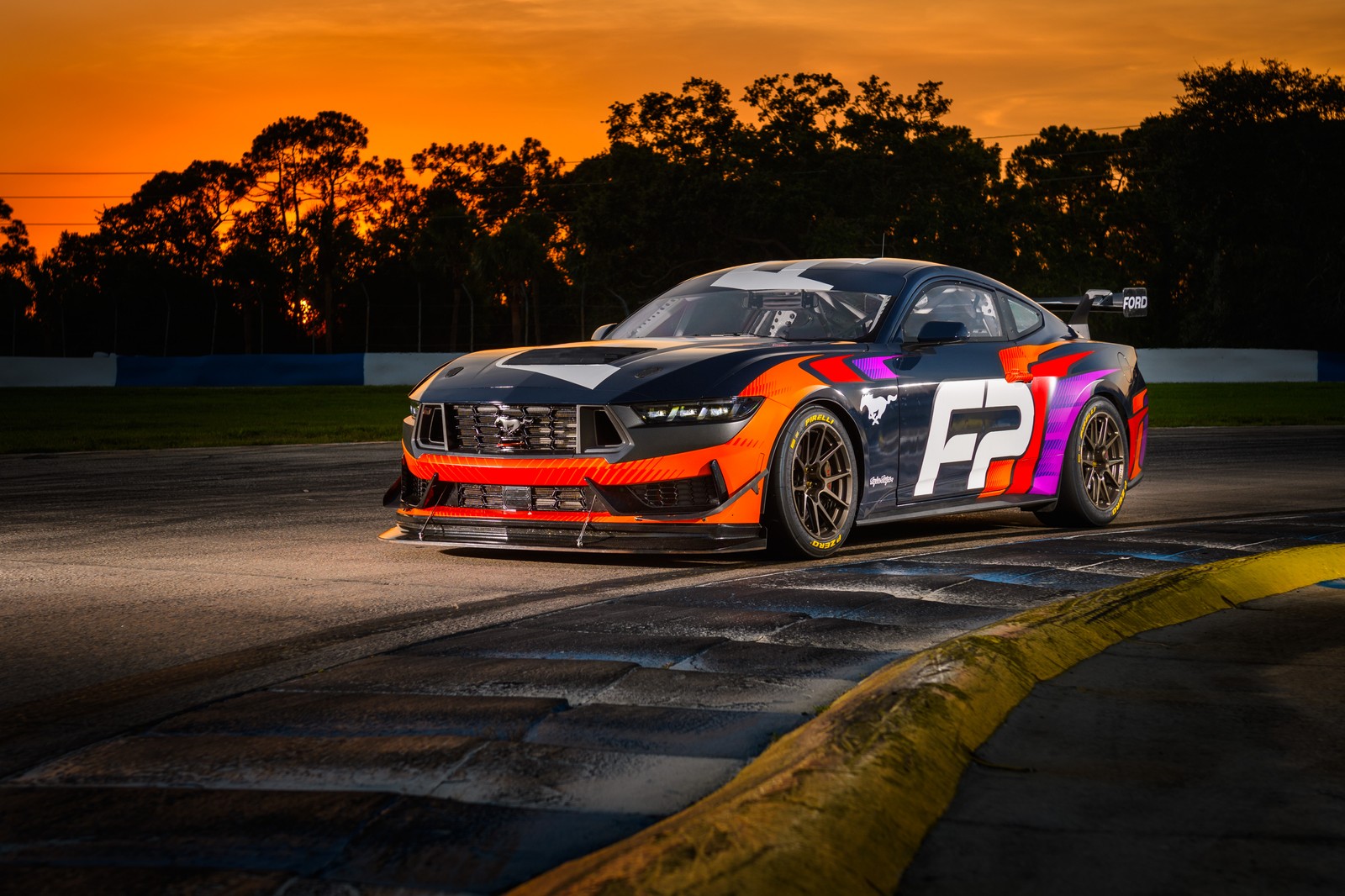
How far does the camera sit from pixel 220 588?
6824 millimetres

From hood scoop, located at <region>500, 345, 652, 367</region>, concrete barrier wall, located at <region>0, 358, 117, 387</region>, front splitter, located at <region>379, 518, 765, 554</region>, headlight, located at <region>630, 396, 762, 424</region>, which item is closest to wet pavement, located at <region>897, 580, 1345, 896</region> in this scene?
front splitter, located at <region>379, 518, 765, 554</region>

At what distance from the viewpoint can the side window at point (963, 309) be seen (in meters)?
8.79

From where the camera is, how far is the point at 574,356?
790 centimetres

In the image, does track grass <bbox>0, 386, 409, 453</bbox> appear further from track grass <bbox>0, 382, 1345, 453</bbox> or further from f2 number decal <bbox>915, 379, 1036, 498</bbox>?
f2 number decal <bbox>915, 379, 1036, 498</bbox>

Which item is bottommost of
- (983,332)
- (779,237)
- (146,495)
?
(146,495)

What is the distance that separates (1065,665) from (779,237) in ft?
207

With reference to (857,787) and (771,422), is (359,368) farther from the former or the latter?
(857,787)

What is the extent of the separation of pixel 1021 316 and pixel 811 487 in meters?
2.39

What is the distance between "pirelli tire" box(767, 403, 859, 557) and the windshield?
0.80 m

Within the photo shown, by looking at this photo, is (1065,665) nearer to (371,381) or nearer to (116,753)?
(116,753)

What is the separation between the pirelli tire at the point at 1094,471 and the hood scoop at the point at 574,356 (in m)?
2.81

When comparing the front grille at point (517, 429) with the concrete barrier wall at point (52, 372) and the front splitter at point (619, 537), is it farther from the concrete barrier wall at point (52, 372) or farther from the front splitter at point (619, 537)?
the concrete barrier wall at point (52, 372)

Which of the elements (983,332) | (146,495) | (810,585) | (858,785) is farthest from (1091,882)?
(146,495)

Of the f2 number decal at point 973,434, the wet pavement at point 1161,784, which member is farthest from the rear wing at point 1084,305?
the wet pavement at point 1161,784
